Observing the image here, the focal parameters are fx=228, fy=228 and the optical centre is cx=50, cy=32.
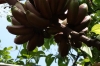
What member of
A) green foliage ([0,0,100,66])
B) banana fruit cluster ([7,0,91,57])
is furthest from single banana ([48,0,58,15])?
green foliage ([0,0,100,66])

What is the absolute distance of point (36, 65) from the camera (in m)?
2.05

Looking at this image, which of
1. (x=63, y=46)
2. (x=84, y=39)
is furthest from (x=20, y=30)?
(x=84, y=39)

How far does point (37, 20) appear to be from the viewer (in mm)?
881

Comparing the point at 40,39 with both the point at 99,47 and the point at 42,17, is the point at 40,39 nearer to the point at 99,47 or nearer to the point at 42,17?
the point at 42,17

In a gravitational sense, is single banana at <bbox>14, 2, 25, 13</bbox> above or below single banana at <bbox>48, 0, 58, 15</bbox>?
below

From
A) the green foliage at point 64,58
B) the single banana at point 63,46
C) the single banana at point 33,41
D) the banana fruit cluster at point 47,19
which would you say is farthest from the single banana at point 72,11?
the green foliage at point 64,58

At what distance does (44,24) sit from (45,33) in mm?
125

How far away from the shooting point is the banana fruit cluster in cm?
89

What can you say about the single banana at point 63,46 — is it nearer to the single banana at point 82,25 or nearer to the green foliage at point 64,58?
the single banana at point 82,25

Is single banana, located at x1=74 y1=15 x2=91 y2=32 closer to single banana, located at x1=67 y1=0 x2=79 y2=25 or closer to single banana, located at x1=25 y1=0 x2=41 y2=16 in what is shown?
single banana, located at x1=67 y1=0 x2=79 y2=25

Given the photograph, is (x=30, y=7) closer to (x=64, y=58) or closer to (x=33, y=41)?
(x=33, y=41)

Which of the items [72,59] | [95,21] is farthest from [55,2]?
[72,59]

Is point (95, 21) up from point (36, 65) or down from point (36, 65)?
up

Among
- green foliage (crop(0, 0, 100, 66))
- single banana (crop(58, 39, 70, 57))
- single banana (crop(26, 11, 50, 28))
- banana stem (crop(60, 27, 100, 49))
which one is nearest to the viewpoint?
banana stem (crop(60, 27, 100, 49))
